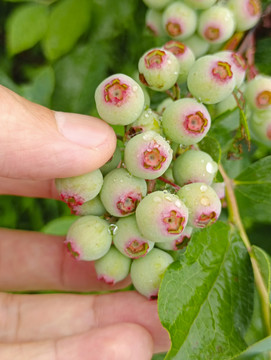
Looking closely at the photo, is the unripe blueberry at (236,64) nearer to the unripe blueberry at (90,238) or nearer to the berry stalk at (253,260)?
the berry stalk at (253,260)

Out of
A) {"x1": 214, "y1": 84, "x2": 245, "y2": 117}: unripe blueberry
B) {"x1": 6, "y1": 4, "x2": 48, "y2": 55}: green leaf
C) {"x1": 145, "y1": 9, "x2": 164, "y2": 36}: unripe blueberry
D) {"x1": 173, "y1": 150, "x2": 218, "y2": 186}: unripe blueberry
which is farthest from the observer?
{"x1": 6, "y1": 4, "x2": 48, "y2": 55}: green leaf

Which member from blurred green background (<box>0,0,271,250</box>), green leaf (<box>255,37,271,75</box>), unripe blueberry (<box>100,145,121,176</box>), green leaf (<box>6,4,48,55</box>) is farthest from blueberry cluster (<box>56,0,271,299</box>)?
green leaf (<box>6,4,48,55</box>)

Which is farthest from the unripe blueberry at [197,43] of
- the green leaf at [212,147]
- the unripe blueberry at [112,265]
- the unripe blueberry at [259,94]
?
the unripe blueberry at [112,265]

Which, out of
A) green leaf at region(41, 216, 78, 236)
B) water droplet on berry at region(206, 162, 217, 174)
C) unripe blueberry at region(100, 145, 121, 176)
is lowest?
green leaf at region(41, 216, 78, 236)

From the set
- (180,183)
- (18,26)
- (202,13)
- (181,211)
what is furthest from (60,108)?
(181,211)

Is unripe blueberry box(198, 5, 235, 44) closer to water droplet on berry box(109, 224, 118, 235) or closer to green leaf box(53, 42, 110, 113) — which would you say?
green leaf box(53, 42, 110, 113)

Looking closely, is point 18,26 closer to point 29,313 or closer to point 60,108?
point 60,108
